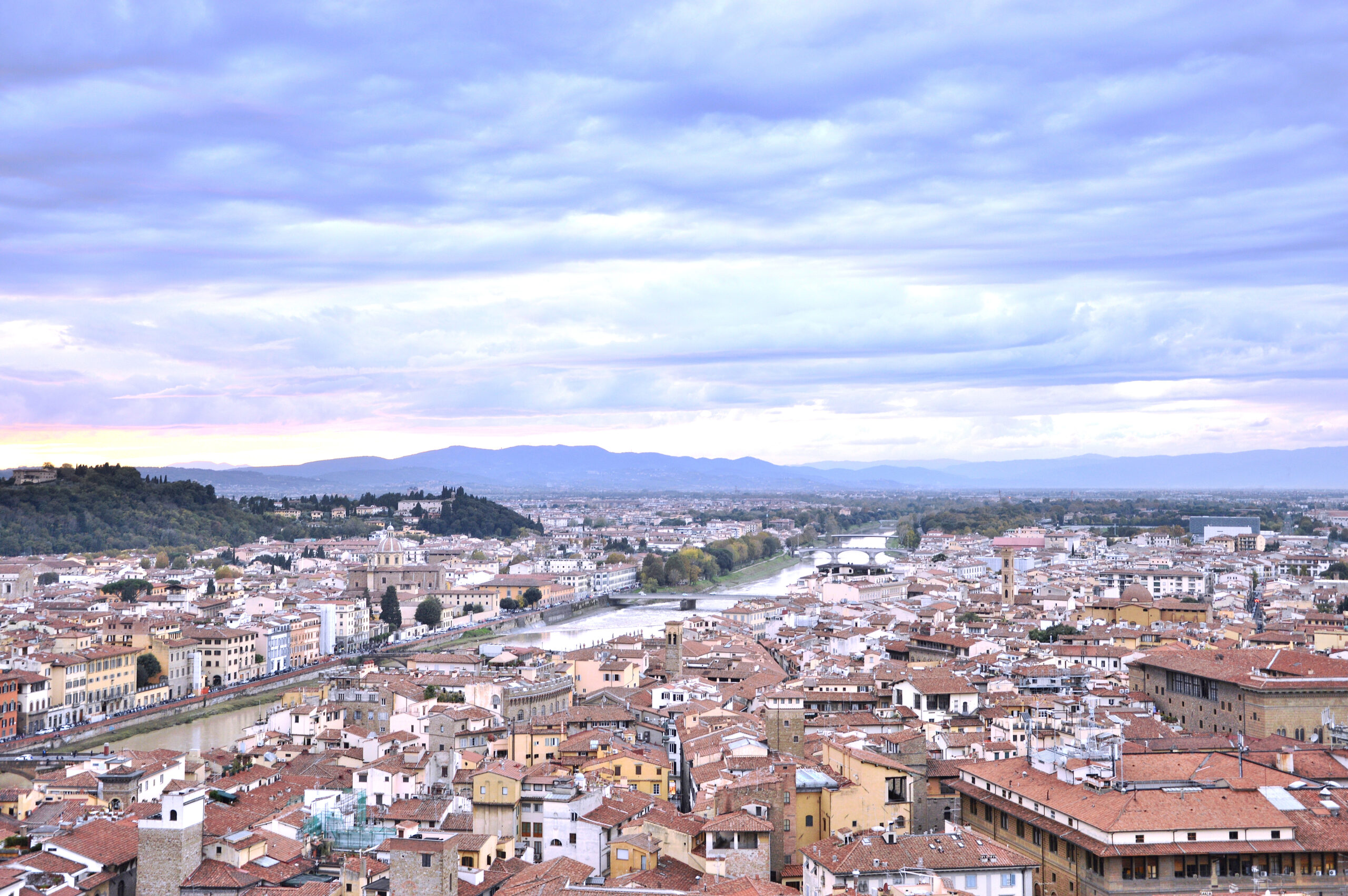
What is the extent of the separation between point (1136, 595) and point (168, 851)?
3309cm

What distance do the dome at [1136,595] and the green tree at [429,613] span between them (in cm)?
2324

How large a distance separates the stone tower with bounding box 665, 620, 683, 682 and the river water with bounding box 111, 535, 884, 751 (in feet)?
27.9

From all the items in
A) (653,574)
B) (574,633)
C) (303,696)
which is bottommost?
(574,633)

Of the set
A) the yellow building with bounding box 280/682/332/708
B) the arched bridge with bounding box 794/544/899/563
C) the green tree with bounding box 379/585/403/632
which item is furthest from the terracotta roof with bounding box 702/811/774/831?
the arched bridge with bounding box 794/544/899/563

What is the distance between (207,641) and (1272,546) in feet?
196

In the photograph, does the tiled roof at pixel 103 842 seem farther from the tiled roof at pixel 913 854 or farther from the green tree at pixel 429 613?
the green tree at pixel 429 613

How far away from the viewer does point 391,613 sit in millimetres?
47656

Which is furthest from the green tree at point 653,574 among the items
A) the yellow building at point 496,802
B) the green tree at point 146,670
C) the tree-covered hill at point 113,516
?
the yellow building at point 496,802

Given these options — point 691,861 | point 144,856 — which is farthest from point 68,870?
point 691,861

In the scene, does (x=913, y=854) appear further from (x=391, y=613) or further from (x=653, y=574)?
(x=653, y=574)

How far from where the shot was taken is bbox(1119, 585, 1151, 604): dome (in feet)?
131

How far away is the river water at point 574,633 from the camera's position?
27.1 meters

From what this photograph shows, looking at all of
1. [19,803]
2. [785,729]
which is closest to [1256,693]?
[785,729]

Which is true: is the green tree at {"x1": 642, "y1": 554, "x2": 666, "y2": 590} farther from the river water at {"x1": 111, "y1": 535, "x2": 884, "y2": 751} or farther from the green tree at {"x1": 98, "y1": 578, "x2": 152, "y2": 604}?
the green tree at {"x1": 98, "y1": 578, "x2": 152, "y2": 604}
